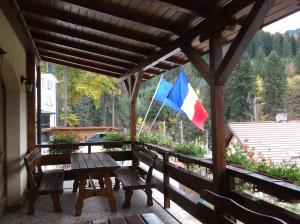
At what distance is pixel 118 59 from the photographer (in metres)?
6.08

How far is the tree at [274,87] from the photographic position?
25.4m

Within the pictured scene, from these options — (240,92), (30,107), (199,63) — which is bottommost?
(30,107)

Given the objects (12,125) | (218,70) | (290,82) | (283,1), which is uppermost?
(290,82)

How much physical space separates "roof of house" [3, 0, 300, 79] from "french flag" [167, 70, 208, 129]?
65 cm

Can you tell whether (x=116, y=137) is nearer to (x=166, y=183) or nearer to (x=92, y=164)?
(x=92, y=164)

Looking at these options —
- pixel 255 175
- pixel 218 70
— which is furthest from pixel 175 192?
pixel 218 70

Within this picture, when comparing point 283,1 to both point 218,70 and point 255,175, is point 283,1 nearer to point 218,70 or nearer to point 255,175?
point 218,70

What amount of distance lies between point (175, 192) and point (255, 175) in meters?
1.73

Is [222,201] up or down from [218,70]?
down

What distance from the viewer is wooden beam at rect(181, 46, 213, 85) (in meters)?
3.27

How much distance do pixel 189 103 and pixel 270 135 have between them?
224 cm

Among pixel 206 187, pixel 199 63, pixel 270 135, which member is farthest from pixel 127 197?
pixel 270 135

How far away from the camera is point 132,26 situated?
4.32 m

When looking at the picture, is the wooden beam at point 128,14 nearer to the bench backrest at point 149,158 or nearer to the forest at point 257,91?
the bench backrest at point 149,158
